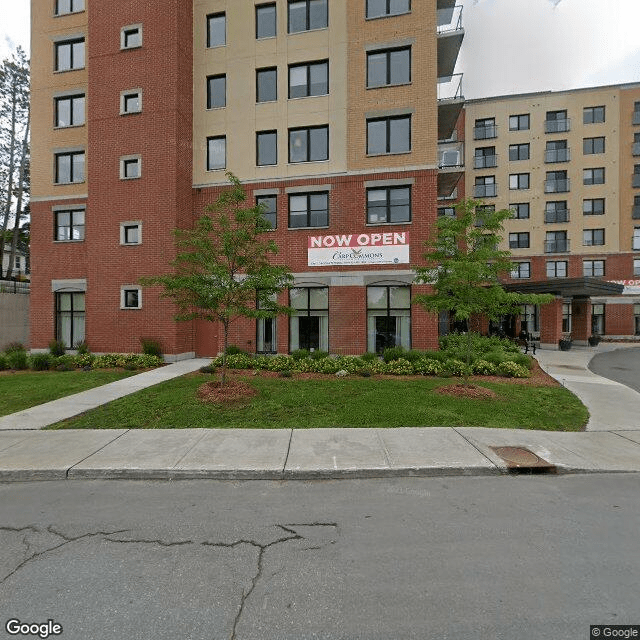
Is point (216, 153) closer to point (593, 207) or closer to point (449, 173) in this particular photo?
point (449, 173)

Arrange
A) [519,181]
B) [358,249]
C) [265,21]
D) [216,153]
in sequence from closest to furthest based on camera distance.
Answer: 1. [358,249]
2. [265,21]
3. [216,153]
4. [519,181]

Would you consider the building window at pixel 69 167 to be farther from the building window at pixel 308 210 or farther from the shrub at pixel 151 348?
the building window at pixel 308 210

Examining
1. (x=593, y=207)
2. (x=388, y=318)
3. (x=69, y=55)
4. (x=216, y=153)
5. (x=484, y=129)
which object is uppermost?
(x=484, y=129)

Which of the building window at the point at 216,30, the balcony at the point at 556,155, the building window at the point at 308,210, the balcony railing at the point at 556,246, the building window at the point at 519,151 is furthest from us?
the building window at the point at 519,151

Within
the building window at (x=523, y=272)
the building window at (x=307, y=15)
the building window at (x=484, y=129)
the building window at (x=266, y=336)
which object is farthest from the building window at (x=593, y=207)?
the building window at (x=266, y=336)

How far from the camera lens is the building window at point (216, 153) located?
669 inches

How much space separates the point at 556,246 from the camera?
3403 centimetres

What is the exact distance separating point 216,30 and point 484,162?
2859 cm

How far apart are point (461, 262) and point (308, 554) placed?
791cm

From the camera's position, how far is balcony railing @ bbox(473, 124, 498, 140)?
35281 mm

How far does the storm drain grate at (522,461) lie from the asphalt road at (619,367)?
29.4ft

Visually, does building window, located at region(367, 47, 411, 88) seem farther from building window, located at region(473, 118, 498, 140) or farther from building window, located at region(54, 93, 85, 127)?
building window, located at region(473, 118, 498, 140)

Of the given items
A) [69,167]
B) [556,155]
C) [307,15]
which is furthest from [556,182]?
[69,167]

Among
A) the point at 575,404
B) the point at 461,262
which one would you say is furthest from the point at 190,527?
the point at 575,404
